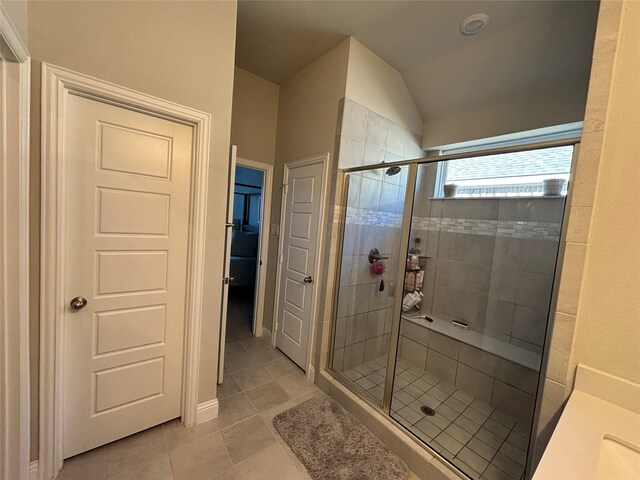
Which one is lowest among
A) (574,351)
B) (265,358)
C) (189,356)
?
(265,358)

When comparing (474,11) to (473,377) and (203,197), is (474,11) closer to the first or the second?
(203,197)

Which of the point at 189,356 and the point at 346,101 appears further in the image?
the point at 346,101

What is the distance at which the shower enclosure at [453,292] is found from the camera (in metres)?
1.99

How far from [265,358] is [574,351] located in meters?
2.44

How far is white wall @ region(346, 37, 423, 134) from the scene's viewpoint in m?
2.19

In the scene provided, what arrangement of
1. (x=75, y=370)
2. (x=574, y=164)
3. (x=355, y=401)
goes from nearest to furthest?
1. (x=574, y=164)
2. (x=75, y=370)
3. (x=355, y=401)

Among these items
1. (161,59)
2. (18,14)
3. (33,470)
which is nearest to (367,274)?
(161,59)

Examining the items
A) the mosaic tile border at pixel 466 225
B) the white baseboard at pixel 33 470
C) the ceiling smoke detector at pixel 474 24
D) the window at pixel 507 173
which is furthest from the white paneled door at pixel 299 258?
the white baseboard at pixel 33 470

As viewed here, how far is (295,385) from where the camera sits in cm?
233

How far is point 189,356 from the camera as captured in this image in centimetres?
172

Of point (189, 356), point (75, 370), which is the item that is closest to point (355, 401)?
point (189, 356)

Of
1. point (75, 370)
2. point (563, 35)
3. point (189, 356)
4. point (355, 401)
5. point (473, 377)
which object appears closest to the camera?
point (75, 370)

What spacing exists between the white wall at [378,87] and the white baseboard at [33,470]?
302 cm

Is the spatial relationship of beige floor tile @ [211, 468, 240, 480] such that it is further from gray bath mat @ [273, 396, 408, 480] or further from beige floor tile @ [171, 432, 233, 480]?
gray bath mat @ [273, 396, 408, 480]
